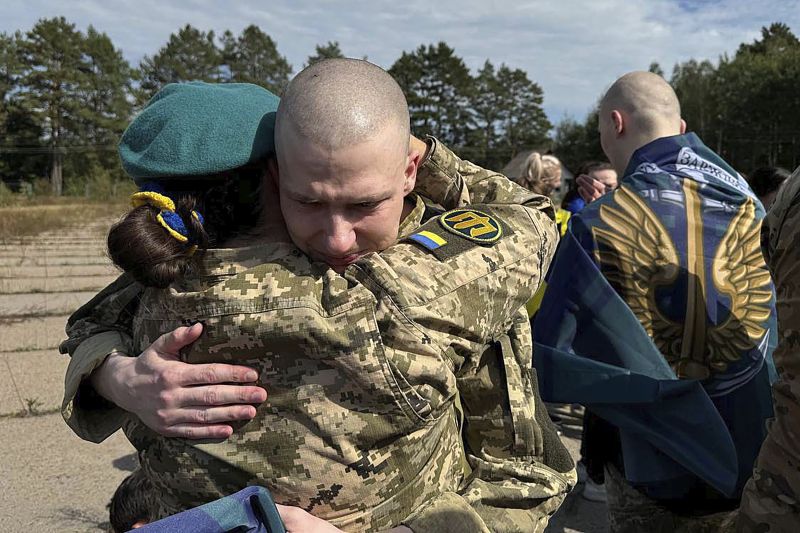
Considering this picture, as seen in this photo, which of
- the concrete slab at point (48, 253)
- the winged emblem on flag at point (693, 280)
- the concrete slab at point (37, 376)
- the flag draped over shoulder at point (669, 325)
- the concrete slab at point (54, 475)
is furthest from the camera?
the concrete slab at point (48, 253)

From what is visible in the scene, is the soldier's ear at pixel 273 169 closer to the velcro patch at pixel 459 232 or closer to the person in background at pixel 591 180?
the velcro patch at pixel 459 232

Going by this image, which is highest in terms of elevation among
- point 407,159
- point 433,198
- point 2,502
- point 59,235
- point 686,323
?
point 407,159

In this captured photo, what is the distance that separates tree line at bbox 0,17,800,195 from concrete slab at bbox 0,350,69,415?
40.5 metres

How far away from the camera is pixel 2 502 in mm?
3416

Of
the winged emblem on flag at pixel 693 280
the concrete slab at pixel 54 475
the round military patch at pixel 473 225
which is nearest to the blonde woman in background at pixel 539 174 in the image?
the winged emblem on flag at pixel 693 280

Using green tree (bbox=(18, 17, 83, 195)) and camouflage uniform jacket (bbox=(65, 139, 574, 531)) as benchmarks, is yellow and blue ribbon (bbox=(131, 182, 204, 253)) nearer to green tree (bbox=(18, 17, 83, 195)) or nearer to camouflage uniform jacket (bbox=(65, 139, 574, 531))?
camouflage uniform jacket (bbox=(65, 139, 574, 531))

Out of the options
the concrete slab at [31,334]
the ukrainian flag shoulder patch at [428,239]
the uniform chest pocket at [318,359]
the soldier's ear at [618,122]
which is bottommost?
the concrete slab at [31,334]

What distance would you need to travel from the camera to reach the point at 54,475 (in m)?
3.75

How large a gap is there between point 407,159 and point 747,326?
1.89m

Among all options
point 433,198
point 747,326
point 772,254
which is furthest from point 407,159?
point 747,326

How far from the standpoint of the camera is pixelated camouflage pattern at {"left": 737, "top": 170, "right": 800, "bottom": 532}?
4.84 ft

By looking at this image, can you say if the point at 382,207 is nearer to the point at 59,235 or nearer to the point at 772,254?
the point at 772,254

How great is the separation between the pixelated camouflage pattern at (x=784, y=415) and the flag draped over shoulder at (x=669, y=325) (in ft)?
2.39

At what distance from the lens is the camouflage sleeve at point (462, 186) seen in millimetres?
1595
